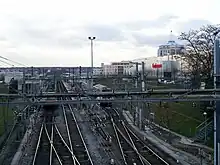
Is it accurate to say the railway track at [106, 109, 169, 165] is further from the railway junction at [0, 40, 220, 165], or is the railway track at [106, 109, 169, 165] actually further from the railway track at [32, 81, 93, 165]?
the railway track at [32, 81, 93, 165]

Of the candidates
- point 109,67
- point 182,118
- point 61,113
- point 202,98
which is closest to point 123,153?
point 202,98

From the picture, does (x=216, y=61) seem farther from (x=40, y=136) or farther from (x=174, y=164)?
(x=40, y=136)

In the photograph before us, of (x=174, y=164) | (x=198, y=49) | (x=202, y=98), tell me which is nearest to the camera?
(x=202, y=98)

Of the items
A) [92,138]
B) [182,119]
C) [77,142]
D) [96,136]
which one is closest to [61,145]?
[77,142]

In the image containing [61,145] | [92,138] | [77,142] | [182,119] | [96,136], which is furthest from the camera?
[182,119]

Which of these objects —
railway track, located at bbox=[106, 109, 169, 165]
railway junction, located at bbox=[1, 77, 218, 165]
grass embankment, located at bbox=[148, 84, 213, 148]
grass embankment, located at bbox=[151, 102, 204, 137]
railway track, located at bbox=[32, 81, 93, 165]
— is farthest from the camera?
grass embankment, located at bbox=[151, 102, 204, 137]

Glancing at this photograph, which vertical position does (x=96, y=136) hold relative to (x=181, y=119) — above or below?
below

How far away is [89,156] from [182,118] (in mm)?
10762

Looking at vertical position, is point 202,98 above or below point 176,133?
above

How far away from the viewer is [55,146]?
55.5ft

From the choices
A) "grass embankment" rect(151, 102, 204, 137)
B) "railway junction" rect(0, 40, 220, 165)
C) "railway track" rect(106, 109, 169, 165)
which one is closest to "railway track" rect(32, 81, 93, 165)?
"railway junction" rect(0, 40, 220, 165)

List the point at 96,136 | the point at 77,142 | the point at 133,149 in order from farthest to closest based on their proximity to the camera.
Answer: the point at 96,136, the point at 77,142, the point at 133,149

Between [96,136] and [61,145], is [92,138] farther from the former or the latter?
[61,145]

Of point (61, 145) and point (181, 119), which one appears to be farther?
point (181, 119)
